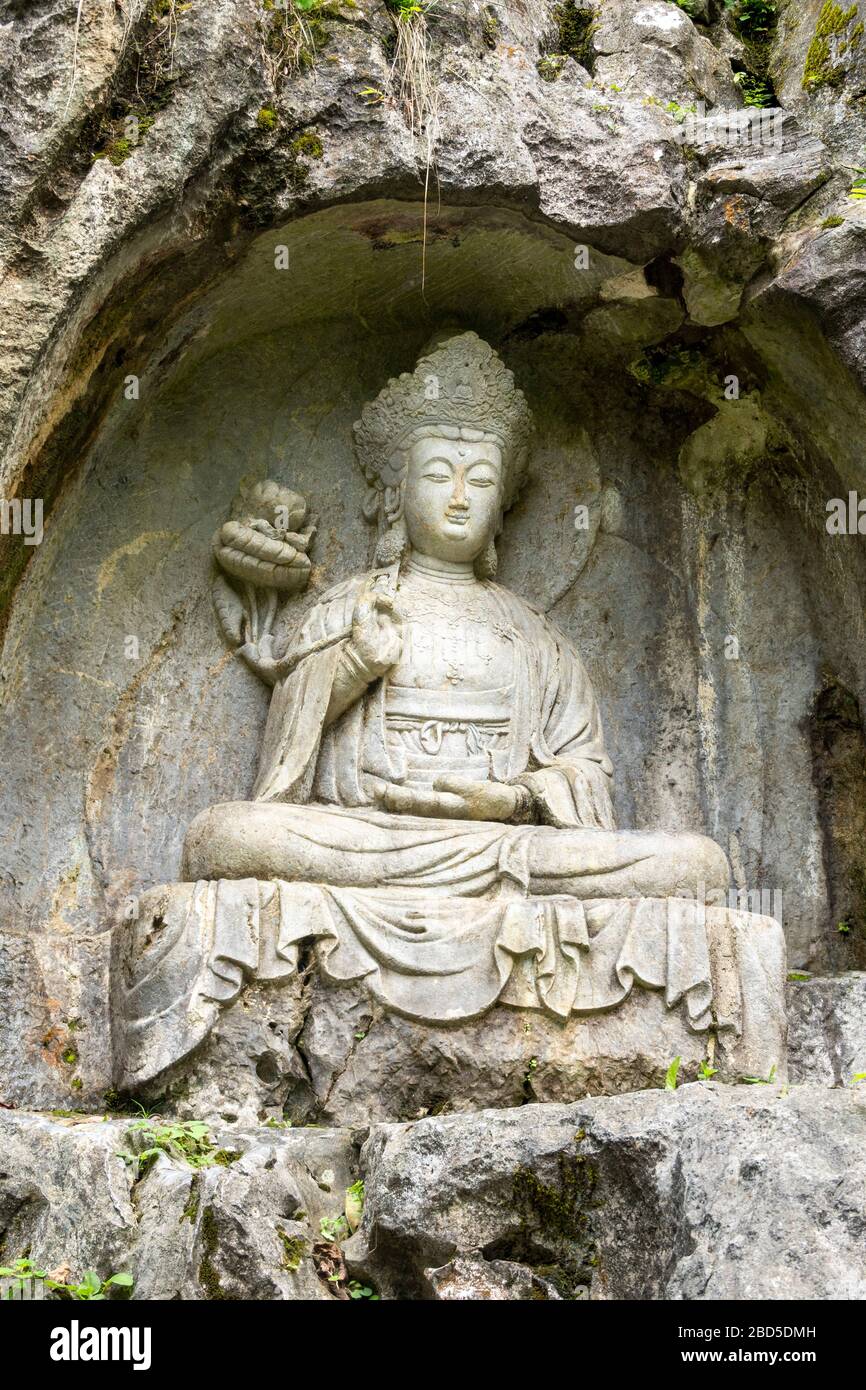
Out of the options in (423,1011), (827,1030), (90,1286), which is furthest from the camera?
(827,1030)

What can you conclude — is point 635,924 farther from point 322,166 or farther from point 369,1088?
point 322,166

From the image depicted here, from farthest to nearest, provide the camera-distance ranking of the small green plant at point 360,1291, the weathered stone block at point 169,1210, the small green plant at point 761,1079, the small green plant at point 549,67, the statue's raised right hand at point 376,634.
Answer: the small green plant at point 549,67 → the statue's raised right hand at point 376,634 → the small green plant at point 761,1079 → the small green plant at point 360,1291 → the weathered stone block at point 169,1210

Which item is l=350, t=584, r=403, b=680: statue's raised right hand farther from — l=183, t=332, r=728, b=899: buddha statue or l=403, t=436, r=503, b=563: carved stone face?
l=403, t=436, r=503, b=563: carved stone face

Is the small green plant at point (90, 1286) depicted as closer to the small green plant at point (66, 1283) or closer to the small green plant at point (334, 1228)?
the small green plant at point (66, 1283)

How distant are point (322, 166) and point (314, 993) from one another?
3.16 metres

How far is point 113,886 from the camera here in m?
7.35

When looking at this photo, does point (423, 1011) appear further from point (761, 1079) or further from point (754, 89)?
point (754, 89)

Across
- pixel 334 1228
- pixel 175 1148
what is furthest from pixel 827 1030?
pixel 175 1148

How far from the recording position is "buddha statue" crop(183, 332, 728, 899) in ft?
21.5

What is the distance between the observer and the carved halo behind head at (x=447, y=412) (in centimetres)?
783

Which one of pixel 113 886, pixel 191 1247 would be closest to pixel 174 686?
pixel 113 886

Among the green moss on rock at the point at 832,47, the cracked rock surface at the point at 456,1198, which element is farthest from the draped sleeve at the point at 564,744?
the green moss on rock at the point at 832,47

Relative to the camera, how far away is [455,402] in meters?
7.82

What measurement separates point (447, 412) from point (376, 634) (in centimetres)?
118
